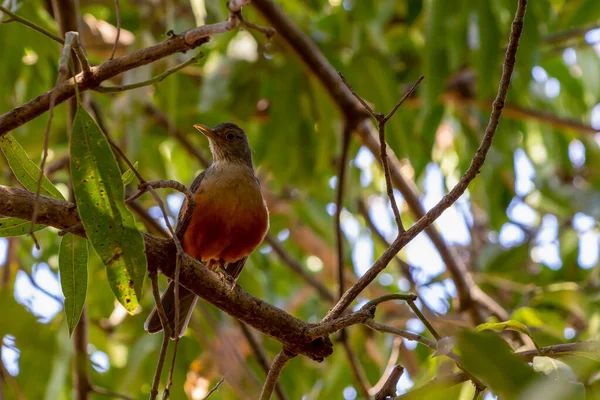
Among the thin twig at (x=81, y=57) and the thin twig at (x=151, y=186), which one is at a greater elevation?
the thin twig at (x=81, y=57)

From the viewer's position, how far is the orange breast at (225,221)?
4.80 m

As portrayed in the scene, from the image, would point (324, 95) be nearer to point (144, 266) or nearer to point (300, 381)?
point (300, 381)

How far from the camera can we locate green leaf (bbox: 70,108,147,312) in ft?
8.63

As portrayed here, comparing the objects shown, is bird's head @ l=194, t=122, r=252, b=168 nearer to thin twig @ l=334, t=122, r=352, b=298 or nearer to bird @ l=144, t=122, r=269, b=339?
bird @ l=144, t=122, r=269, b=339

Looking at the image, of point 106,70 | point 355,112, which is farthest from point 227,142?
point 106,70

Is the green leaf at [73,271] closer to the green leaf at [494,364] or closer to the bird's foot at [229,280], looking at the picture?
the bird's foot at [229,280]

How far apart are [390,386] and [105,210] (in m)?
1.32

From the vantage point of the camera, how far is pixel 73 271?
9.77 ft

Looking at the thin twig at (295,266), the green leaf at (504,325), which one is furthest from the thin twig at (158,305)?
the thin twig at (295,266)

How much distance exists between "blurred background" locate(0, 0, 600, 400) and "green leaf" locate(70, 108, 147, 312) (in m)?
2.15

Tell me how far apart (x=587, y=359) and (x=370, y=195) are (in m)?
7.85

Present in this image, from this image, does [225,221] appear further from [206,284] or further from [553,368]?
[553,368]

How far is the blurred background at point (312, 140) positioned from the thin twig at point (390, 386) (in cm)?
161

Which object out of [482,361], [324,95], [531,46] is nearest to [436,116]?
[324,95]
